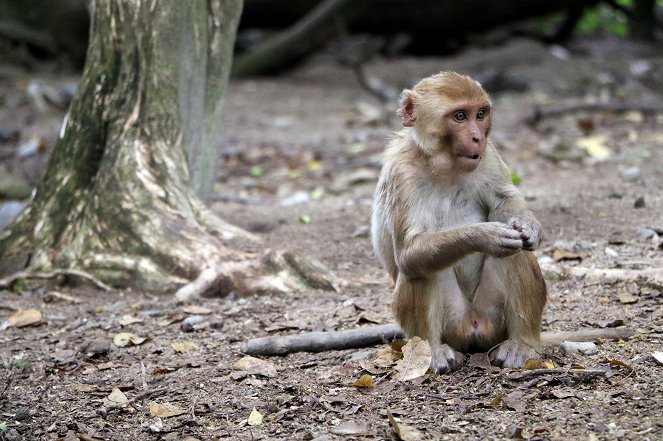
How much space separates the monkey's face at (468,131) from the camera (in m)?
4.72

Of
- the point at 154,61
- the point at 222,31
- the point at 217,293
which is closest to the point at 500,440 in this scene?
the point at 217,293

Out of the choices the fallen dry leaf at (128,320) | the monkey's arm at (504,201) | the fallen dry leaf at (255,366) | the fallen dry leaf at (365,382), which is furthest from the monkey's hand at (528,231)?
the fallen dry leaf at (128,320)

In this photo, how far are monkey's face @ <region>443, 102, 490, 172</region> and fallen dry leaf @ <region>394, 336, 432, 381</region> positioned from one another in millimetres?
929

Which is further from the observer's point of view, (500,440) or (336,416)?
(336,416)

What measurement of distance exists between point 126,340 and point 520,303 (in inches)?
97.7

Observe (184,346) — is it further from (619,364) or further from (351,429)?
(619,364)

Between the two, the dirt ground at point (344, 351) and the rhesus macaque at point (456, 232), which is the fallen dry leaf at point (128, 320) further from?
the rhesus macaque at point (456, 232)

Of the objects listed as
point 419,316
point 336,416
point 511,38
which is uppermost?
point 511,38

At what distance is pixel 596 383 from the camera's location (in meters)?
4.46

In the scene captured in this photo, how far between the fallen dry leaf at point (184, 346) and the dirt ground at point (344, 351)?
0.01m

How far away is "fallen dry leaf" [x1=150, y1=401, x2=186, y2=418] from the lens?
15.2ft

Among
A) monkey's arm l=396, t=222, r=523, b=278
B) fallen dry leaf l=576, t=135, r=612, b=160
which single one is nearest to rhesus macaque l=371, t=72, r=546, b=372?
monkey's arm l=396, t=222, r=523, b=278

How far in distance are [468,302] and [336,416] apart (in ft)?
3.36

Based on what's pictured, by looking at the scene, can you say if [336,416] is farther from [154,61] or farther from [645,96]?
[645,96]
